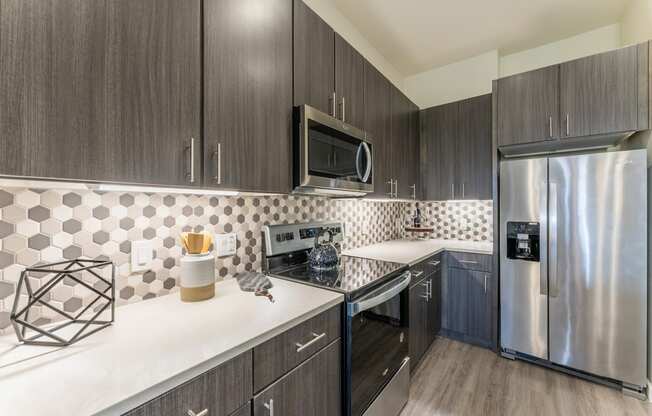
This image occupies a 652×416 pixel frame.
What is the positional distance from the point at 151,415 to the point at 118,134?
0.74 meters

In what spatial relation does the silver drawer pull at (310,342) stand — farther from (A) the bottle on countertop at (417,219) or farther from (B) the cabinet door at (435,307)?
(A) the bottle on countertop at (417,219)

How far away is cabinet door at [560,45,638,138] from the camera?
1.86m

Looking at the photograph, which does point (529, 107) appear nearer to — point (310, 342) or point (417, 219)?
point (417, 219)

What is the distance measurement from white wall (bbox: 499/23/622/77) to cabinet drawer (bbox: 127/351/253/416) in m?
3.71

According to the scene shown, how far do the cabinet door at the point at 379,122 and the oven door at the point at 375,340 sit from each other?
805 millimetres

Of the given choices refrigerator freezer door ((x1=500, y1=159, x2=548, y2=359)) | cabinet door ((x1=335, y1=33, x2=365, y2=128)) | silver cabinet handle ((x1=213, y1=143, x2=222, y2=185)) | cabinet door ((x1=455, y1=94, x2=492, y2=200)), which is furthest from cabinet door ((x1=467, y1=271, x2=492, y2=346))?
silver cabinet handle ((x1=213, y1=143, x2=222, y2=185))

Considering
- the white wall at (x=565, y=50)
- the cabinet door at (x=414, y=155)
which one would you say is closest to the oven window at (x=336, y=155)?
the cabinet door at (x=414, y=155)

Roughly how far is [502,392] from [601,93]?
2330 millimetres

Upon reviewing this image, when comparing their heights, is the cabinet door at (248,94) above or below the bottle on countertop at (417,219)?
above

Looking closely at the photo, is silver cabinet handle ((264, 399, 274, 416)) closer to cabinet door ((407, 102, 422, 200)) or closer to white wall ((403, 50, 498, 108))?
cabinet door ((407, 102, 422, 200))

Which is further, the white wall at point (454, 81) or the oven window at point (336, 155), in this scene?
the white wall at point (454, 81)

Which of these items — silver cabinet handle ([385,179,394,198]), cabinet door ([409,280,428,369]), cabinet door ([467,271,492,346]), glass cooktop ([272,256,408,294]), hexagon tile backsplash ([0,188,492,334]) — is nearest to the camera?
hexagon tile backsplash ([0,188,492,334])

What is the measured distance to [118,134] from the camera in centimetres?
76

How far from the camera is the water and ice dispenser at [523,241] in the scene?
2098mm
